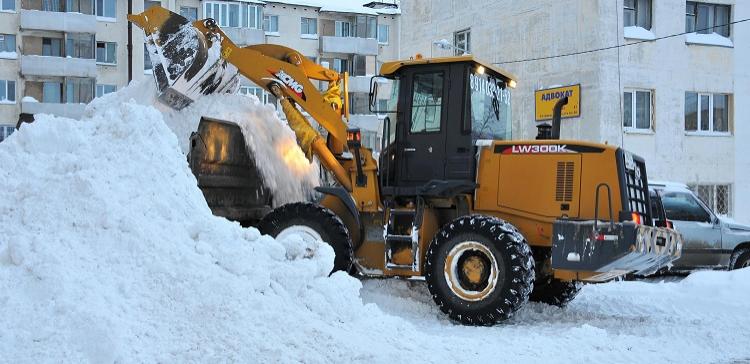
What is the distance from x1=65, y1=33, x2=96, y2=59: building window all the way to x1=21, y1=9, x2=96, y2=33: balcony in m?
0.39

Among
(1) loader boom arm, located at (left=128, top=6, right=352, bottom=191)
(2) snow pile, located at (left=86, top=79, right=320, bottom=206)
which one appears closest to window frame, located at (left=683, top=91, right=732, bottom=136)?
(1) loader boom arm, located at (left=128, top=6, right=352, bottom=191)

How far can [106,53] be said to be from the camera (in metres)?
45.0

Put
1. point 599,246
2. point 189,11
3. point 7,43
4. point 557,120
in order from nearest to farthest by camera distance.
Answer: point 599,246 < point 557,120 < point 7,43 < point 189,11

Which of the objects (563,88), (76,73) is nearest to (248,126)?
(563,88)

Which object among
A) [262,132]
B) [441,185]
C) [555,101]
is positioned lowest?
[441,185]

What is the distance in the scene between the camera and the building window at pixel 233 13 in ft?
152

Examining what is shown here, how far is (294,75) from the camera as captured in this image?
35.8ft

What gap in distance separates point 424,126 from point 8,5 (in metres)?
39.0

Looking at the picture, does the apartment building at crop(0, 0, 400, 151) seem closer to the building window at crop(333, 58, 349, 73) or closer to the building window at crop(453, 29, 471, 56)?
the building window at crop(333, 58, 349, 73)

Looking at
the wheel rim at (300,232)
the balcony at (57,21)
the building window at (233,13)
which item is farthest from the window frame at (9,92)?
the wheel rim at (300,232)

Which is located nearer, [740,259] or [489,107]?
[489,107]

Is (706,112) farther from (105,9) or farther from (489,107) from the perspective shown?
(105,9)

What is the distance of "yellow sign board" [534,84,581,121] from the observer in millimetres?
24781

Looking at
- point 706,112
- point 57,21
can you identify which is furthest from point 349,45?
point 706,112
